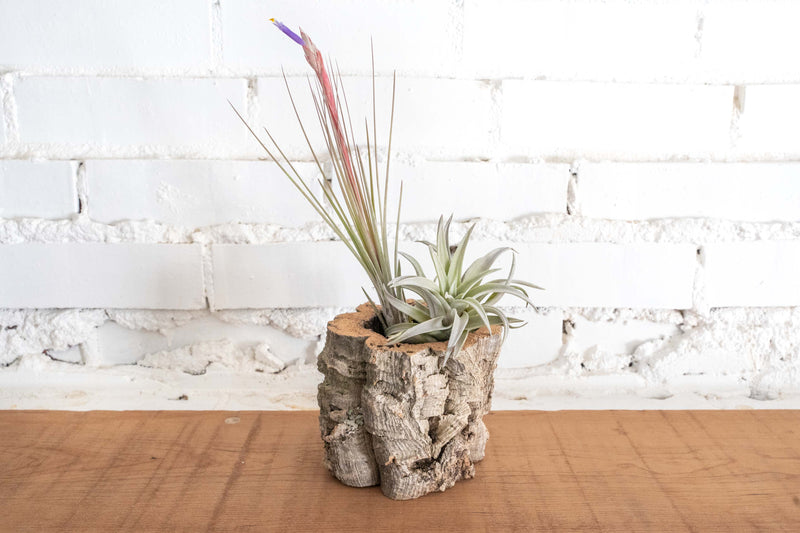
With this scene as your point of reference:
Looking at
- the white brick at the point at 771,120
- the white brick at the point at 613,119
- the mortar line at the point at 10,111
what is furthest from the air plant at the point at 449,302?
the mortar line at the point at 10,111

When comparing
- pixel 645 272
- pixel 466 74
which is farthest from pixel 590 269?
pixel 466 74

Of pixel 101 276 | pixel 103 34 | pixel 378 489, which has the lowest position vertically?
pixel 378 489

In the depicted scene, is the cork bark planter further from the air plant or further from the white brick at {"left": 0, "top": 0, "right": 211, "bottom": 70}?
the white brick at {"left": 0, "top": 0, "right": 211, "bottom": 70}

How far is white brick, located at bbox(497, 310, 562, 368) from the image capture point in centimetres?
118

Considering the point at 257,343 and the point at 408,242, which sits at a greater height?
the point at 408,242

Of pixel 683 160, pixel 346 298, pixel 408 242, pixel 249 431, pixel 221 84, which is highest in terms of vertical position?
pixel 221 84

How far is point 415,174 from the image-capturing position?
3.68 feet

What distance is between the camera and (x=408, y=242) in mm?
1140

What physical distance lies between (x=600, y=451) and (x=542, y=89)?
59cm

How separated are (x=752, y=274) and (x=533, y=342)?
40cm

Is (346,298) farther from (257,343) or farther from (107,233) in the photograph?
(107,233)

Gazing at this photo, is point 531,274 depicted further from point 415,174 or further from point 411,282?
point 411,282

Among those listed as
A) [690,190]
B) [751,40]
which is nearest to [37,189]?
[690,190]

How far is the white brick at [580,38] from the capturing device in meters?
1.08
